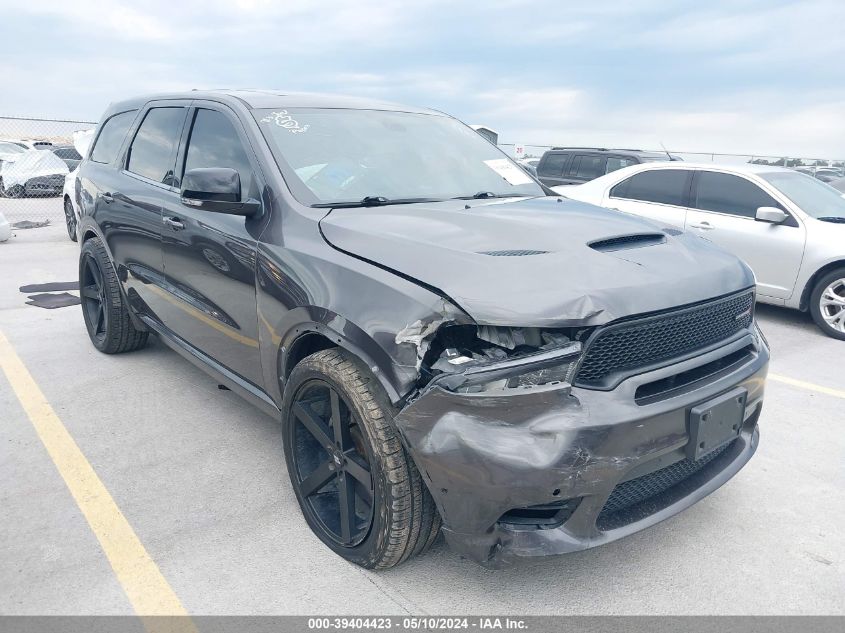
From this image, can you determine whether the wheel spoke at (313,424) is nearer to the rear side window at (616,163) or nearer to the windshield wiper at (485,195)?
the windshield wiper at (485,195)

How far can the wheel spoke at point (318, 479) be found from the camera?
8.64 feet

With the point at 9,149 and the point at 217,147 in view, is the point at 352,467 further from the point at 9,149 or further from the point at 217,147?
the point at 9,149

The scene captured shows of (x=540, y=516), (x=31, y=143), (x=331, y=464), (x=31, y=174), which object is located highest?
(x=540, y=516)

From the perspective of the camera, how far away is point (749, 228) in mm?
6570

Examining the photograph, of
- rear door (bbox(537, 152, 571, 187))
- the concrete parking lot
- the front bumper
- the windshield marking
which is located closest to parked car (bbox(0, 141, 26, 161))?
rear door (bbox(537, 152, 571, 187))

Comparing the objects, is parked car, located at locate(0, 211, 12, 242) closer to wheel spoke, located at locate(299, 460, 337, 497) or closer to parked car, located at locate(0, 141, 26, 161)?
parked car, located at locate(0, 141, 26, 161)

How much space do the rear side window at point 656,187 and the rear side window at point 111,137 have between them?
5.43 m

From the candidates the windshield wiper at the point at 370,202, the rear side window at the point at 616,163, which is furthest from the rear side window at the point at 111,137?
the rear side window at the point at 616,163

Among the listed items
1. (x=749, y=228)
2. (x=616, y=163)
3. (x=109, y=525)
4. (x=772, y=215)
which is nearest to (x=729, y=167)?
(x=749, y=228)

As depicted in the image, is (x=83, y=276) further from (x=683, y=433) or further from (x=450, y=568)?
(x=683, y=433)

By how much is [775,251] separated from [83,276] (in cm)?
630

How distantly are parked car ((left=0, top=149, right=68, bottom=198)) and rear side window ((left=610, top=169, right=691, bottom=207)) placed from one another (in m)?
15.7

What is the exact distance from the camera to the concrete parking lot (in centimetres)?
243

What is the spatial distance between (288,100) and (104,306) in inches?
97.0
